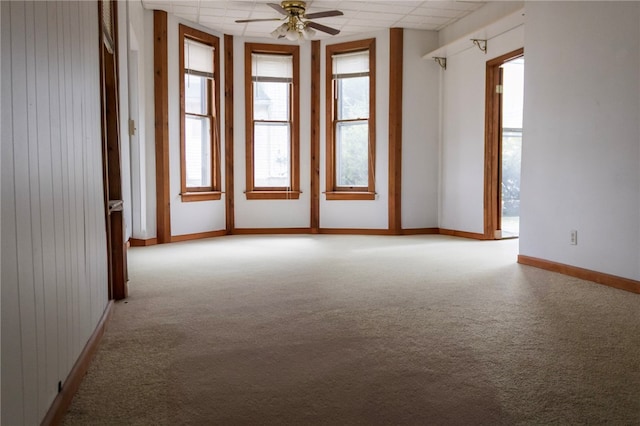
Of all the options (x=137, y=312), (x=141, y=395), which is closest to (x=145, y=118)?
(x=137, y=312)

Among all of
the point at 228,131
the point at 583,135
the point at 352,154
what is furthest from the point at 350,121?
the point at 583,135

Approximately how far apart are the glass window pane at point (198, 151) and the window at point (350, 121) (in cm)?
165

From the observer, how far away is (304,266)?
4.62m

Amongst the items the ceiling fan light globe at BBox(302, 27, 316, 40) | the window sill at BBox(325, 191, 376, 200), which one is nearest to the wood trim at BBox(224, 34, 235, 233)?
the window sill at BBox(325, 191, 376, 200)

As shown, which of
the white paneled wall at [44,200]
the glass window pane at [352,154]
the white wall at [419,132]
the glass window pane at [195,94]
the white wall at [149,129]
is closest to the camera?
the white paneled wall at [44,200]

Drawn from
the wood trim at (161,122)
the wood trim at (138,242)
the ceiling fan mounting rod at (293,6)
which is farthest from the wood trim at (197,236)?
the ceiling fan mounting rod at (293,6)

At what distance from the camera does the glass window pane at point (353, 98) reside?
728 cm

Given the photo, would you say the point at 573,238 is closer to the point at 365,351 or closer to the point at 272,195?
the point at 365,351

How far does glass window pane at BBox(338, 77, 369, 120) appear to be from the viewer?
728 centimetres

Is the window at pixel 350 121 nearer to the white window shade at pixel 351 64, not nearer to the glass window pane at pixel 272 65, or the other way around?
the white window shade at pixel 351 64

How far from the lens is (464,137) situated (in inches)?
266

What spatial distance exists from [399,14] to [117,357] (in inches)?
215

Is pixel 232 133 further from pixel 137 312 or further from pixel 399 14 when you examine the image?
pixel 137 312

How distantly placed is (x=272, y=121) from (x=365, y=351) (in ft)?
17.6
